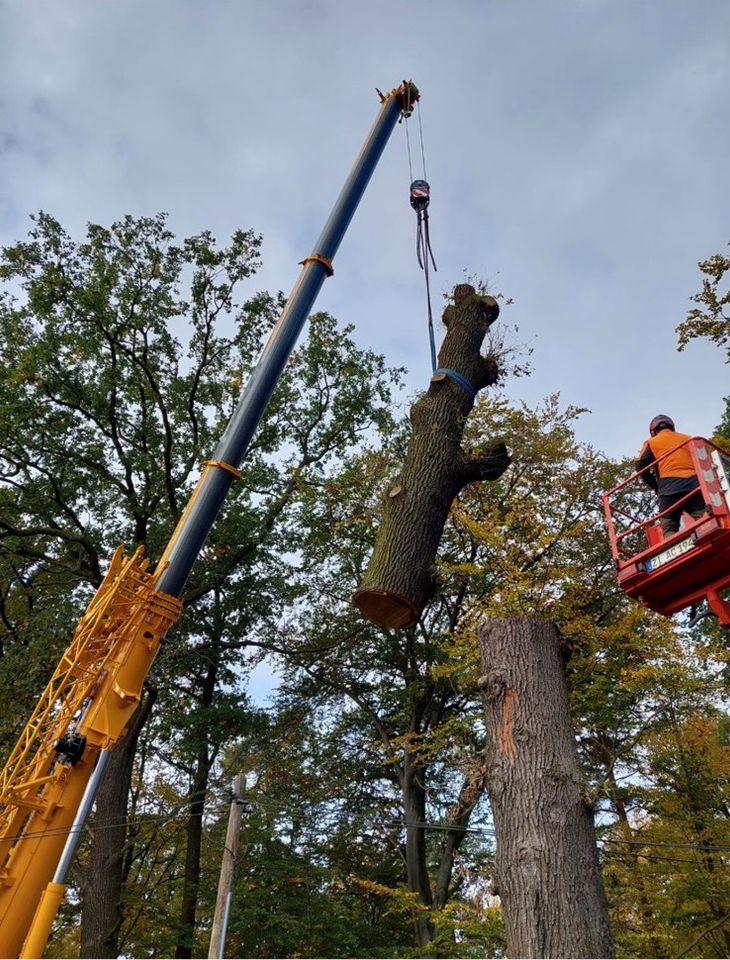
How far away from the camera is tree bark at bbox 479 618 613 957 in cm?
382

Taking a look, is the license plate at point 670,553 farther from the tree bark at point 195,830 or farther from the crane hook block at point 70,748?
the tree bark at point 195,830

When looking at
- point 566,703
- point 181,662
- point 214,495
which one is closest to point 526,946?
point 566,703

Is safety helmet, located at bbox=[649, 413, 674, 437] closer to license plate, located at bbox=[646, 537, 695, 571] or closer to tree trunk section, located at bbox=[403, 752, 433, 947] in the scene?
license plate, located at bbox=[646, 537, 695, 571]

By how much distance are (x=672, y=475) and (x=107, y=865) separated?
1078 cm

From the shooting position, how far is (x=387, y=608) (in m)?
5.06

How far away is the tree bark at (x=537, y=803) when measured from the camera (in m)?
3.82

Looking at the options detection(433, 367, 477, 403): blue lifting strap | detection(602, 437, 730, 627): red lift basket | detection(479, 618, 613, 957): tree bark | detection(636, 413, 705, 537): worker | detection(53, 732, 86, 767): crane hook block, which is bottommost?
detection(479, 618, 613, 957): tree bark

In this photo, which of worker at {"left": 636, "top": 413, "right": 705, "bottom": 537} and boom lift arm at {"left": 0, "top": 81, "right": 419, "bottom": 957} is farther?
boom lift arm at {"left": 0, "top": 81, "right": 419, "bottom": 957}

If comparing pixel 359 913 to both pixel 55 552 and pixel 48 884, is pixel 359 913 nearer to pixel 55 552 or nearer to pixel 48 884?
pixel 55 552

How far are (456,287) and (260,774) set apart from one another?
494 inches

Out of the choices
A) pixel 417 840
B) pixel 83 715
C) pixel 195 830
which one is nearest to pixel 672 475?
pixel 83 715

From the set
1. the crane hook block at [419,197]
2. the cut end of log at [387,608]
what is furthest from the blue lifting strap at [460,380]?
the crane hook block at [419,197]

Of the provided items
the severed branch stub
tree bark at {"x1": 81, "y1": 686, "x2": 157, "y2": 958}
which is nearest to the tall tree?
tree bark at {"x1": 81, "y1": 686, "x2": 157, "y2": 958}

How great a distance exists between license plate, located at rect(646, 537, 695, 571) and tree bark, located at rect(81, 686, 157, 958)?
28.1 ft
